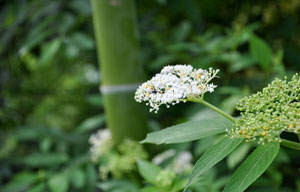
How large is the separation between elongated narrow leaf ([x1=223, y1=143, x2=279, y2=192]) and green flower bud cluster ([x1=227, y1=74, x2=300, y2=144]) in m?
0.02

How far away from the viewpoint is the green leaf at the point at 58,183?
1.25 m

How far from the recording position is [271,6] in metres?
1.80

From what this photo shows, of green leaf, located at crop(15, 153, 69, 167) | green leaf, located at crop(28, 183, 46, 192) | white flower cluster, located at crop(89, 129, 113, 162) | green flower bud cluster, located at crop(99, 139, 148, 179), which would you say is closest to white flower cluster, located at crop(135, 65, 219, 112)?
green flower bud cluster, located at crop(99, 139, 148, 179)

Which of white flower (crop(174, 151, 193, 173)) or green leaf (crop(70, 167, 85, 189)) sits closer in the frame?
white flower (crop(174, 151, 193, 173))

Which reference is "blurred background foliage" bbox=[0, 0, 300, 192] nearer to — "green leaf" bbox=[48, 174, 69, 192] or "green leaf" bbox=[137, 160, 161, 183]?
"green leaf" bbox=[48, 174, 69, 192]

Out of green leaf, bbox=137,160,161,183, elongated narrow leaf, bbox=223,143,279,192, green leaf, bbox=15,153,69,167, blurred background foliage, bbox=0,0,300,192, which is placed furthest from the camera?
green leaf, bbox=15,153,69,167

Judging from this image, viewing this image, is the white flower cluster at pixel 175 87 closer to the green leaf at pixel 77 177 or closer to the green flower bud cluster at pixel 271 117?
the green flower bud cluster at pixel 271 117

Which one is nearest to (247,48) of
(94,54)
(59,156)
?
(94,54)

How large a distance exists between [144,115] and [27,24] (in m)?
0.70

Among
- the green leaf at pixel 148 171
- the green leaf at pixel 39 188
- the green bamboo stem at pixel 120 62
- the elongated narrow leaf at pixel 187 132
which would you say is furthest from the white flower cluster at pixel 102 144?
Result: the elongated narrow leaf at pixel 187 132

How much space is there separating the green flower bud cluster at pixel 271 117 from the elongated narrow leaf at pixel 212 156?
1 centimetres

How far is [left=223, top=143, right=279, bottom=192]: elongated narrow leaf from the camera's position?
20.5 inches

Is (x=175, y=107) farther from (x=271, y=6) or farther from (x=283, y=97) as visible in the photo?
(x=283, y=97)

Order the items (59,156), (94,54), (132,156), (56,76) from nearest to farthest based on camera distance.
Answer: (132,156) < (59,156) < (94,54) < (56,76)
